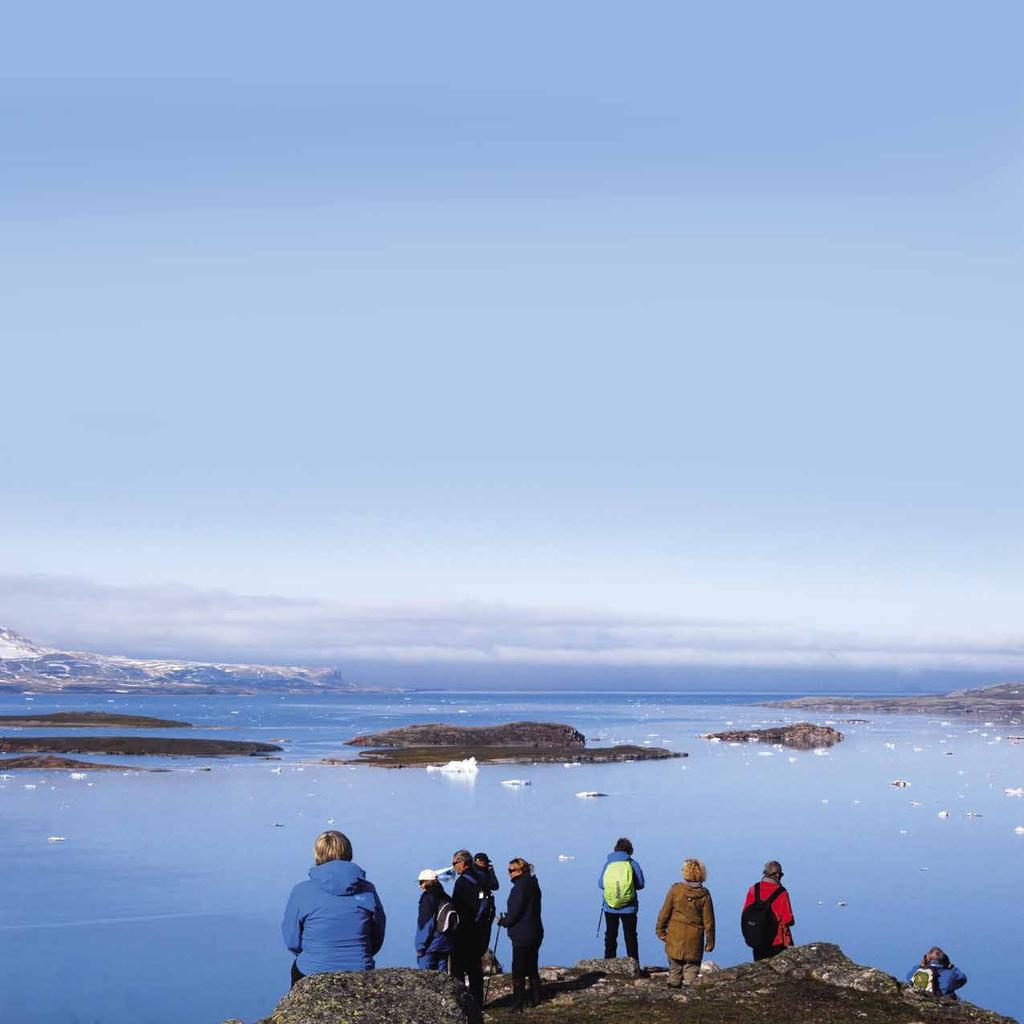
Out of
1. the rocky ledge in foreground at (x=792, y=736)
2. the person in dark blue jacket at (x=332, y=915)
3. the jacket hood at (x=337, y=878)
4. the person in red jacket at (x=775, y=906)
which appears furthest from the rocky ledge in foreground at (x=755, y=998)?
the rocky ledge in foreground at (x=792, y=736)

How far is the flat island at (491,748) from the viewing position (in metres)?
74.2

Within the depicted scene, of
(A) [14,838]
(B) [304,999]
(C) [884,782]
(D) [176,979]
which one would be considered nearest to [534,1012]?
(B) [304,999]

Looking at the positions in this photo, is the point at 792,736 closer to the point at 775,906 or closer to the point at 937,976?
the point at 937,976

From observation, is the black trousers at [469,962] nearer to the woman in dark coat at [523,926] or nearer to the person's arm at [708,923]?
the woman in dark coat at [523,926]

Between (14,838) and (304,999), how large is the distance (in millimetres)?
35010

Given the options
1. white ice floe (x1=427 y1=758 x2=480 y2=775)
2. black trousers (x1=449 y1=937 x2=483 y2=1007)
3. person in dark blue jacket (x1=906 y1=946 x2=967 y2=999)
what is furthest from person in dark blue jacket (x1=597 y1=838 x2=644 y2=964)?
white ice floe (x1=427 y1=758 x2=480 y2=775)

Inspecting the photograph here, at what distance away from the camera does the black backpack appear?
57.3 ft

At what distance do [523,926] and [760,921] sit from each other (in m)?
3.80

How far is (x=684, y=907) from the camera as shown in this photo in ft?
53.5

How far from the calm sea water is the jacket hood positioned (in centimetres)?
1154

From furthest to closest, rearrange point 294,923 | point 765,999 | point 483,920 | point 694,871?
point 765,999 → point 483,920 → point 694,871 → point 294,923

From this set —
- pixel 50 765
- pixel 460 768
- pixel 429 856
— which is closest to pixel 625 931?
pixel 429 856

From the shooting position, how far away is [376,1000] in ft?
32.3

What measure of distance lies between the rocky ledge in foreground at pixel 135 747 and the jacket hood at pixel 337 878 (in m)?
68.4
